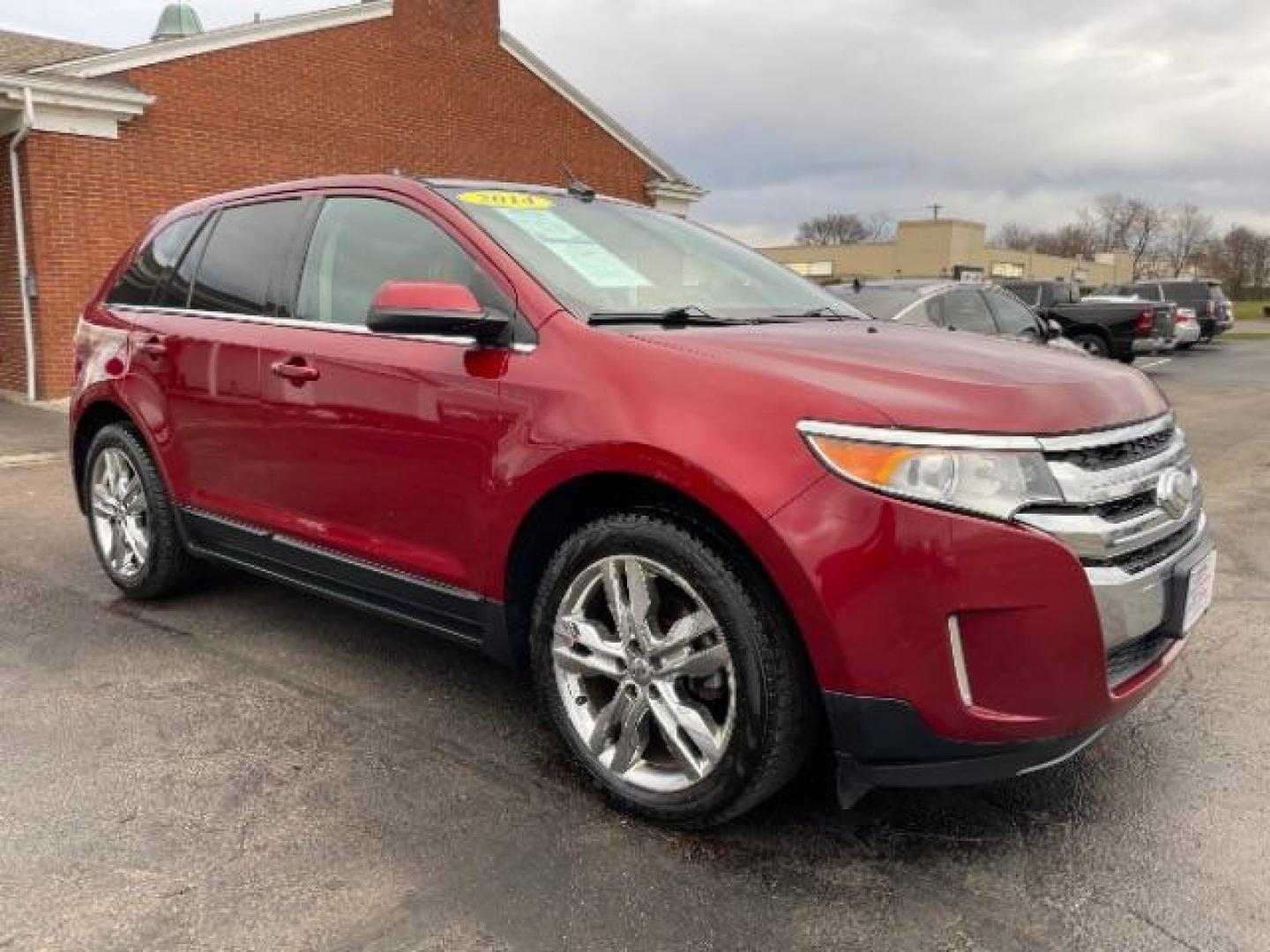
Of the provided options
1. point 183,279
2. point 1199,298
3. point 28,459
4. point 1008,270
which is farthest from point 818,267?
point 183,279

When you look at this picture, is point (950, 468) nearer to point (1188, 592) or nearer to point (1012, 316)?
point (1188, 592)

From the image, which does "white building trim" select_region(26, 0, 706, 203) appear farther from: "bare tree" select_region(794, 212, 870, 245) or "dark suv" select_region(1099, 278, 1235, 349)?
"bare tree" select_region(794, 212, 870, 245)

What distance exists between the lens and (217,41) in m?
13.0

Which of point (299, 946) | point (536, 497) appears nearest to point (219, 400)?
point (536, 497)

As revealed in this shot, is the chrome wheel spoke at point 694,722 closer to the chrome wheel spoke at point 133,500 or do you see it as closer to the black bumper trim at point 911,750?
the black bumper trim at point 911,750

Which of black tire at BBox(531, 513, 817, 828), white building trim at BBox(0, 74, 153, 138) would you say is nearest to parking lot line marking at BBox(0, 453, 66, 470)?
white building trim at BBox(0, 74, 153, 138)

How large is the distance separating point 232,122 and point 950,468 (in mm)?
13152

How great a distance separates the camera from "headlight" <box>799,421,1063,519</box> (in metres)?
2.31

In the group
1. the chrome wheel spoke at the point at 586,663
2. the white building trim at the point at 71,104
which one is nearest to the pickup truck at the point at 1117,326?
the white building trim at the point at 71,104

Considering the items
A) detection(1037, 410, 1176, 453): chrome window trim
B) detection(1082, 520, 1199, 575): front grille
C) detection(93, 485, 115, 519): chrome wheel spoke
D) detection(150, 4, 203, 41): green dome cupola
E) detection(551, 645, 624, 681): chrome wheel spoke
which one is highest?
detection(150, 4, 203, 41): green dome cupola

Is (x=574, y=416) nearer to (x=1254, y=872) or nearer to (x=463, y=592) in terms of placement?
(x=463, y=592)

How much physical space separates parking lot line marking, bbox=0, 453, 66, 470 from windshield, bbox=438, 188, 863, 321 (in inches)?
270

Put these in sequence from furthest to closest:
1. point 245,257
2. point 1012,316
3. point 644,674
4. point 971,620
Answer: point 1012,316
point 245,257
point 644,674
point 971,620

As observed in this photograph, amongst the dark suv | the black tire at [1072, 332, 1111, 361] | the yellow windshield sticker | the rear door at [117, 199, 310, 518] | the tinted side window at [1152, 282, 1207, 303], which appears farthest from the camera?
the tinted side window at [1152, 282, 1207, 303]
